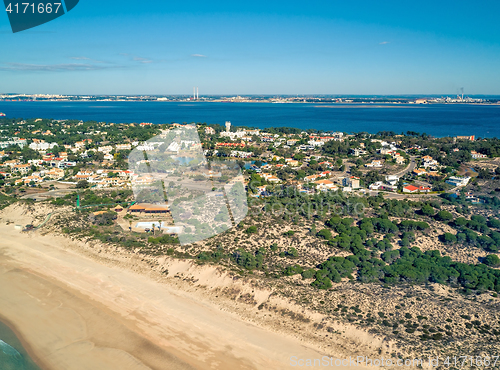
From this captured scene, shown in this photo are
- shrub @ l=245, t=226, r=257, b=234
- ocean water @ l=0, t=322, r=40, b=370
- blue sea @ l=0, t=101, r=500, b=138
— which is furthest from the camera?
blue sea @ l=0, t=101, r=500, b=138

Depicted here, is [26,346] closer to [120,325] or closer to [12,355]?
[12,355]

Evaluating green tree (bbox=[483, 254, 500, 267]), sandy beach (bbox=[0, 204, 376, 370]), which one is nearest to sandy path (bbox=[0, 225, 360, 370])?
sandy beach (bbox=[0, 204, 376, 370])

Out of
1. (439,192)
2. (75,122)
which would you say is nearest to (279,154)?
(439,192)

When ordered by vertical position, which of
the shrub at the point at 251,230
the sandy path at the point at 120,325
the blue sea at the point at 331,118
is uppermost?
the blue sea at the point at 331,118

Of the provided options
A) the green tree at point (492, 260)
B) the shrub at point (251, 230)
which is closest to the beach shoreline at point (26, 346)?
the shrub at point (251, 230)

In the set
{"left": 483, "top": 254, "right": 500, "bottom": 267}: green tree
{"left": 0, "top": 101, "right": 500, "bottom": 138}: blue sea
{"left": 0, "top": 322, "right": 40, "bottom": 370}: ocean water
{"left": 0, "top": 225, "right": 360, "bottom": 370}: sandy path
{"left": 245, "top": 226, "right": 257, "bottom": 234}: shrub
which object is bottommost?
{"left": 0, "top": 322, "right": 40, "bottom": 370}: ocean water

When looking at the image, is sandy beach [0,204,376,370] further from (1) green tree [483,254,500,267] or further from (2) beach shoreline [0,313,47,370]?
(1) green tree [483,254,500,267]

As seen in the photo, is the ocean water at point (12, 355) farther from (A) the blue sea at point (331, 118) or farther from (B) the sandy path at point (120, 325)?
(A) the blue sea at point (331, 118)

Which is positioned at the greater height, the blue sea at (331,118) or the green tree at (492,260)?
the blue sea at (331,118)
